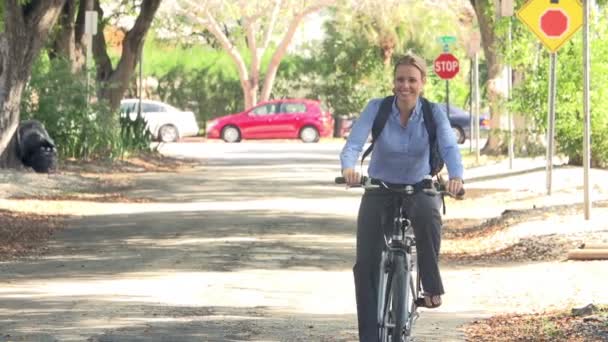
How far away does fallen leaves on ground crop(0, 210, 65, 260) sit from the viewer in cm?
1812

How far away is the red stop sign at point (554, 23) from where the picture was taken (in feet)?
73.2

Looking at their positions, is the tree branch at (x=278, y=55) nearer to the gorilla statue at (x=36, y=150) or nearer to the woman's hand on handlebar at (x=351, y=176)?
the gorilla statue at (x=36, y=150)

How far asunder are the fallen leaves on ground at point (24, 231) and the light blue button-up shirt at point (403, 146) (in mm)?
8354

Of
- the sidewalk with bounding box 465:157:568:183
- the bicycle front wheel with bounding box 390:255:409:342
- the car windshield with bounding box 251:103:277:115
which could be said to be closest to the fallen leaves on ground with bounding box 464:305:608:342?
the bicycle front wheel with bounding box 390:255:409:342

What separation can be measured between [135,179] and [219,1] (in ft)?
103

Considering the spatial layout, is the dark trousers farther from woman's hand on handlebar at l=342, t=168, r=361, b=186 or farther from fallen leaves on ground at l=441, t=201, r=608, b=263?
fallen leaves on ground at l=441, t=201, r=608, b=263

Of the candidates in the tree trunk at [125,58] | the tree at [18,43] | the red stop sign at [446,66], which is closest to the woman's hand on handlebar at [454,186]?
the tree at [18,43]

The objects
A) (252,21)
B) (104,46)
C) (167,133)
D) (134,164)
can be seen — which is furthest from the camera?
(252,21)

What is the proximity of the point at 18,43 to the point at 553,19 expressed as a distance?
8.96 meters

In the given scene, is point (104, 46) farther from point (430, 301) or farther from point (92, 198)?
point (430, 301)

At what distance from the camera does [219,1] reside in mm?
63031

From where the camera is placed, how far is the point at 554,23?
22422mm

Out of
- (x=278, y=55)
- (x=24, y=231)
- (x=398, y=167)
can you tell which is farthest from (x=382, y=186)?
(x=278, y=55)

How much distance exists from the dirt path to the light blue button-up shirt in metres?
1.86
